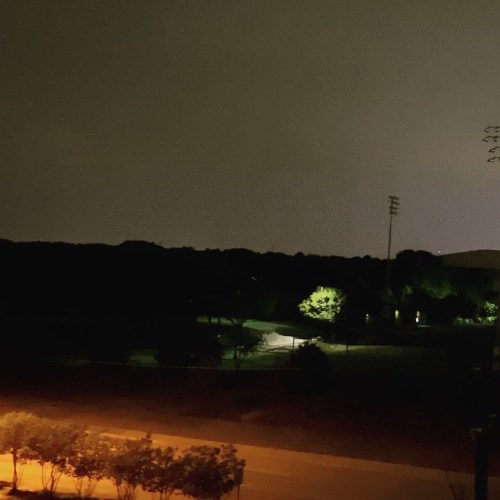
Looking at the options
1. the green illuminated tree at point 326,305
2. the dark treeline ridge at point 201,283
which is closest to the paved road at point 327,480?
the dark treeline ridge at point 201,283

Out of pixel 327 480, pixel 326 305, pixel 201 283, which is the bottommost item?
pixel 327 480

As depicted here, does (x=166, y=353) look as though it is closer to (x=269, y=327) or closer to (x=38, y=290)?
(x=269, y=327)

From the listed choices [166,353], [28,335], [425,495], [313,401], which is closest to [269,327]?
[28,335]

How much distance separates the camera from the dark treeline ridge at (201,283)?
2539 inches

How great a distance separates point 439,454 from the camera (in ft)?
63.7

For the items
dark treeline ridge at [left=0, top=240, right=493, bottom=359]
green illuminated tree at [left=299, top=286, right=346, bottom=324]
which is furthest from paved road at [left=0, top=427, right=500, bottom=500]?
green illuminated tree at [left=299, top=286, right=346, bottom=324]

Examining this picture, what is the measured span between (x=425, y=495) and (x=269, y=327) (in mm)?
43944

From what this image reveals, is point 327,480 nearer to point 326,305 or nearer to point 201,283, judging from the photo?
point 326,305

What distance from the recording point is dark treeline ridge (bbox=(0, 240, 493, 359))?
64.5 m

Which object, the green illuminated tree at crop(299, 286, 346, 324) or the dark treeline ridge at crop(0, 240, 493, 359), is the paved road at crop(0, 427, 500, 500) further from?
the green illuminated tree at crop(299, 286, 346, 324)

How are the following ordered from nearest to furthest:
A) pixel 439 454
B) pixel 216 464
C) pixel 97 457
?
1. pixel 216 464
2. pixel 97 457
3. pixel 439 454

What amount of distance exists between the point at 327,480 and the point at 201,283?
53154 millimetres

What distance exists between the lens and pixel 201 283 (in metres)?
68.7

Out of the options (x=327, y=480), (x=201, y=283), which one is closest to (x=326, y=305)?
(x=201, y=283)
